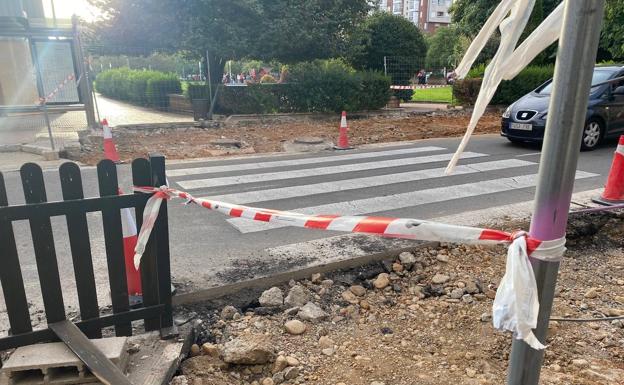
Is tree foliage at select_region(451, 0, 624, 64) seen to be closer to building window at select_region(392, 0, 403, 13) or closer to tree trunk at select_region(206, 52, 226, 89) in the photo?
tree trunk at select_region(206, 52, 226, 89)

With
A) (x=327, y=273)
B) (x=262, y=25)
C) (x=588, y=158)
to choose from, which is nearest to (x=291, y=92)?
(x=262, y=25)

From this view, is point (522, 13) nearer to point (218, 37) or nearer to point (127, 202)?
point (127, 202)

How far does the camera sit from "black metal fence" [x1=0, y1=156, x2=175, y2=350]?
2.56 meters

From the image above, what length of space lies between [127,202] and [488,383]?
2401 millimetres

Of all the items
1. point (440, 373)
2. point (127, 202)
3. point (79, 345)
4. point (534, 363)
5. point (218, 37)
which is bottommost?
point (440, 373)

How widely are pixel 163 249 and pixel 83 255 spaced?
46cm

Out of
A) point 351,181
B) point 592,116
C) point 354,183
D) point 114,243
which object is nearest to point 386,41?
point 592,116

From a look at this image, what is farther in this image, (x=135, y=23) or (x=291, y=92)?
(x=291, y=92)

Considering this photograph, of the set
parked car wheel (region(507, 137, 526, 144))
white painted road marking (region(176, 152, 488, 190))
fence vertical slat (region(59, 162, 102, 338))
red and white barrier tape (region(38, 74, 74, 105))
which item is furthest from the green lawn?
fence vertical slat (region(59, 162, 102, 338))

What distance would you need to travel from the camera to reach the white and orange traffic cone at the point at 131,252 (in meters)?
3.24

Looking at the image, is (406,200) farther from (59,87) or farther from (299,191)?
(59,87)

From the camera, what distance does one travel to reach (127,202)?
2.79 meters

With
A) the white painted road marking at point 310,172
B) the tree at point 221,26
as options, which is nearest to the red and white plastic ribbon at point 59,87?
the tree at point 221,26

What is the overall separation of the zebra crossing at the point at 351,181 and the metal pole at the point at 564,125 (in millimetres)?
3749
